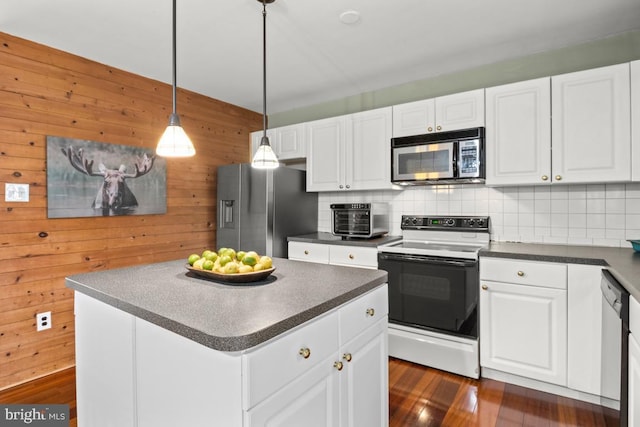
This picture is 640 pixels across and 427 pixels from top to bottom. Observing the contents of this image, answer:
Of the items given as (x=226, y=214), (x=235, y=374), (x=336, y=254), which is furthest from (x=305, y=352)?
(x=226, y=214)

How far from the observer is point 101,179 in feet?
9.22

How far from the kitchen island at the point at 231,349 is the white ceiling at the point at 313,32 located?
1588 mm

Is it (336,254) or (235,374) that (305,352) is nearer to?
(235,374)

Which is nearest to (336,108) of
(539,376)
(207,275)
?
(207,275)

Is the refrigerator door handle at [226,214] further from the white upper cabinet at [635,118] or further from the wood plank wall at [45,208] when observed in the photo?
the white upper cabinet at [635,118]

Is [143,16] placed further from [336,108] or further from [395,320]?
[395,320]

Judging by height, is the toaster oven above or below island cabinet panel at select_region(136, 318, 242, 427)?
above

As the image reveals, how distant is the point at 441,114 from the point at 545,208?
1095 millimetres

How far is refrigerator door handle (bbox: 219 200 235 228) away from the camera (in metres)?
3.53

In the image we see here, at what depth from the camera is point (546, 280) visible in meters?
2.20

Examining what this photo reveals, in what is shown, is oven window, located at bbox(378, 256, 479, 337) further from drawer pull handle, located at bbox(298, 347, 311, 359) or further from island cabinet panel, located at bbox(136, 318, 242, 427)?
island cabinet panel, located at bbox(136, 318, 242, 427)

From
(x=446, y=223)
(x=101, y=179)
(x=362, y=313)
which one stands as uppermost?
(x=101, y=179)

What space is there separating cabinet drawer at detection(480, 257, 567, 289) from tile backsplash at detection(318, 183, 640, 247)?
590mm

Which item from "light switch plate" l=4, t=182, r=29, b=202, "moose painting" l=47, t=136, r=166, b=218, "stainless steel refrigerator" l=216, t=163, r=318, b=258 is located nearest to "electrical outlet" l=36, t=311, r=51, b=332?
"moose painting" l=47, t=136, r=166, b=218
